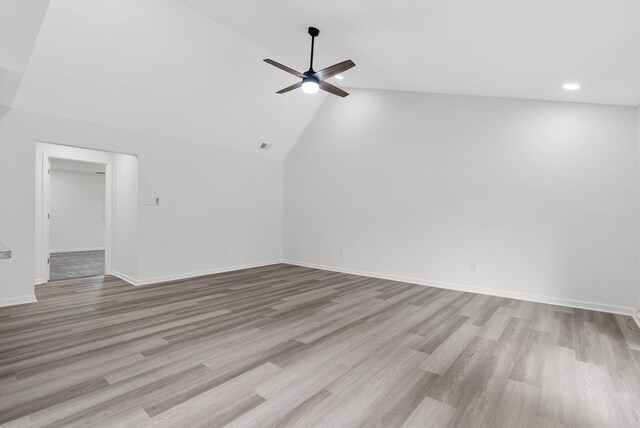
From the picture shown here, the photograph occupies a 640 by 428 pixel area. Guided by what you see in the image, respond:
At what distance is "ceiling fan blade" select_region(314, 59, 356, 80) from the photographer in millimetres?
3293

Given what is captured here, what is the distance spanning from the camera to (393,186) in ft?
19.7

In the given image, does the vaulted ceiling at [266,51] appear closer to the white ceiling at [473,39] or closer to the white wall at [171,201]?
the white ceiling at [473,39]

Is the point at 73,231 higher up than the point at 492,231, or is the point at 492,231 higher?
the point at 492,231

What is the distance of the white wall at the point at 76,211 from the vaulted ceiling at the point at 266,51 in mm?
6530

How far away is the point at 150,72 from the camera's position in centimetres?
432

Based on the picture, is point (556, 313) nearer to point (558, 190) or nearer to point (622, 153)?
point (558, 190)

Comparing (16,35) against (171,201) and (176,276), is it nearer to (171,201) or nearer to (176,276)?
(171,201)

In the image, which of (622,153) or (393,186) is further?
(393,186)

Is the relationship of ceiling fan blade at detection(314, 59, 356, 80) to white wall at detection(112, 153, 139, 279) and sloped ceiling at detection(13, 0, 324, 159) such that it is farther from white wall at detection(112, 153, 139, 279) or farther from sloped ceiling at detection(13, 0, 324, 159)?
white wall at detection(112, 153, 139, 279)

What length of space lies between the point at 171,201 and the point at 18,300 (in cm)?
237

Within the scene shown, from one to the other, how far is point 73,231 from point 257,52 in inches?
340

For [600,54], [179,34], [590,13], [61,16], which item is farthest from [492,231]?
[61,16]

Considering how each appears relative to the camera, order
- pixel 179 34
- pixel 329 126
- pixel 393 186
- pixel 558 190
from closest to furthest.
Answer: pixel 179 34
pixel 558 190
pixel 393 186
pixel 329 126

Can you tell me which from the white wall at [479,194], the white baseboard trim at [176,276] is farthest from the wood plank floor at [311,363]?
the white baseboard trim at [176,276]
